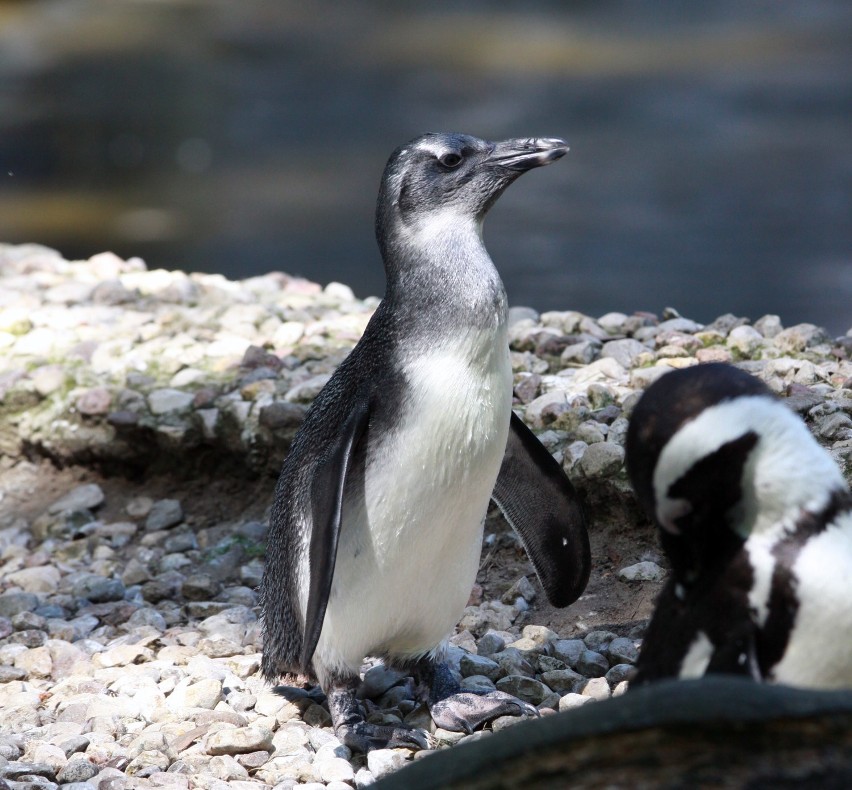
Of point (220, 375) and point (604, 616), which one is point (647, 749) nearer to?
point (604, 616)

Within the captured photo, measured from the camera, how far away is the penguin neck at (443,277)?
93.6 inches

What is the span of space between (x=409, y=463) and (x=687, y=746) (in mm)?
1219

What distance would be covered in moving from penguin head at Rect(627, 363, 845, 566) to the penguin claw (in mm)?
981

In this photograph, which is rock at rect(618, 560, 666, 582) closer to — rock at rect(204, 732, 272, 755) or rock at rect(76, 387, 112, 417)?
rock at rect(204, 732, 272, 755)

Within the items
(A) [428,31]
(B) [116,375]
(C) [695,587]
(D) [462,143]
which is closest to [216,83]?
(A) [428,31]

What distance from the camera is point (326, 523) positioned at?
2332 mm

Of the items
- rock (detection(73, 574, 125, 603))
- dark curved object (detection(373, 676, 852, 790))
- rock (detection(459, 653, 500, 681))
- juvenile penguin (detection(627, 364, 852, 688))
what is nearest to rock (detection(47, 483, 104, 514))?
rock (detection(73, 574, 125, 603))

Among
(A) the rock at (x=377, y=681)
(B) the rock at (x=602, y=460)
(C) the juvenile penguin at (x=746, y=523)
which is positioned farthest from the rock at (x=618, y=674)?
(C) the juvenile penguin at (x=746, y=523)

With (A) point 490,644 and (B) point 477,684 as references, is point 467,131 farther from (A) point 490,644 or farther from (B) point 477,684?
(B) point 477,684

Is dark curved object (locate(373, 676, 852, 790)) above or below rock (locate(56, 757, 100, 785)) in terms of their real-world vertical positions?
above

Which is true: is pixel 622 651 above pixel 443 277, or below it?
below

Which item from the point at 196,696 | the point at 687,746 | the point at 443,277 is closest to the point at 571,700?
the point at 196,696


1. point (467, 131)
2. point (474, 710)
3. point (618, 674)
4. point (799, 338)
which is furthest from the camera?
point (467, 131)

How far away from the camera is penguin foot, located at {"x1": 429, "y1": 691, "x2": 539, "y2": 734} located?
2.47 meters
